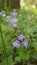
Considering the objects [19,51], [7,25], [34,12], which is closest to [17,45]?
[19,51]

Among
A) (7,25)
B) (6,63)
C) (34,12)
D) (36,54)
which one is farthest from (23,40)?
(34,12)

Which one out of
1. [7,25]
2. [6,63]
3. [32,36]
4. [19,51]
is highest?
[7,25]

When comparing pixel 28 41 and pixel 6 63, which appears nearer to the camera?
pixel 6 63

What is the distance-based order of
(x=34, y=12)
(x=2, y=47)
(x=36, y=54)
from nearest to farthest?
1. (x=2, y=47)
2. (x=36, y=54)
3. (x=34, y=12)

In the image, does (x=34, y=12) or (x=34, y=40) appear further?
(x=34, y=12)

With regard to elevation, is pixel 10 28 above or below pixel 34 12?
below

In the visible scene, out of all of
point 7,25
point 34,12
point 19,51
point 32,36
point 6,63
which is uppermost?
point 34,12

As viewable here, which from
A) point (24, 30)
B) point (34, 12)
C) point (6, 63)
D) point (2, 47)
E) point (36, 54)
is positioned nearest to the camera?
point (6, 63)

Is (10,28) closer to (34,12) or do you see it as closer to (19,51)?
(19,51)

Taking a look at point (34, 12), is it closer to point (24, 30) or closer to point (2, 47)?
point (24, 30)
